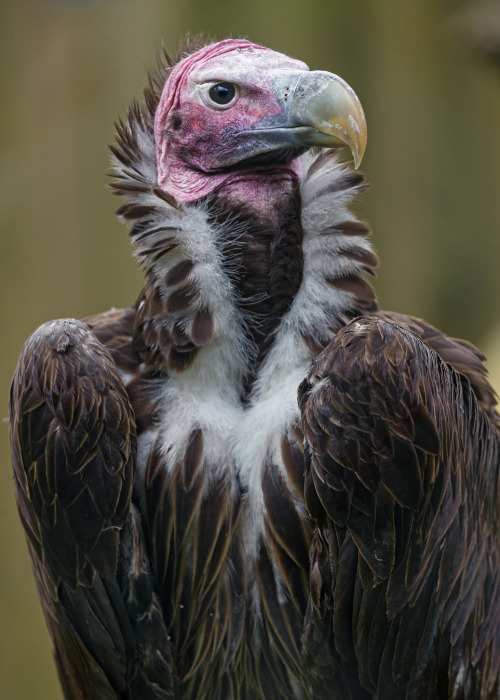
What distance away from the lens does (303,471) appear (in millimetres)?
2252

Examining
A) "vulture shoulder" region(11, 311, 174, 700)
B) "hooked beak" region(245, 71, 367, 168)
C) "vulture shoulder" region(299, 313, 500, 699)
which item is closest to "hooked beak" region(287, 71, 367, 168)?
"hooked beak" region(245, 71, 367, 168)

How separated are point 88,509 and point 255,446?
45 centimetres

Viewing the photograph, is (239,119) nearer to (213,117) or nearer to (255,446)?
(213,117)

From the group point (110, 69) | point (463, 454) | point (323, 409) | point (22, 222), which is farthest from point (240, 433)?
point (110, 69)

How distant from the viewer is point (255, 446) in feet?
7.54

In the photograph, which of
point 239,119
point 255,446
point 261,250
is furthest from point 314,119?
point 255,446

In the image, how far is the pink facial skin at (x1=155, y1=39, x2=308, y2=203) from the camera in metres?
2.40

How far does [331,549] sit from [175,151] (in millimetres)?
1173

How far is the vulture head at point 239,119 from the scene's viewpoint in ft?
7.45

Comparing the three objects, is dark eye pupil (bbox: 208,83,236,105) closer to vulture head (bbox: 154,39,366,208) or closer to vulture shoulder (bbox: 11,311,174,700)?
vulture head (bbox: 154,39,366,208)

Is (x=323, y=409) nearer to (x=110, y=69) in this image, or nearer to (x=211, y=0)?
(x=110, y=69)

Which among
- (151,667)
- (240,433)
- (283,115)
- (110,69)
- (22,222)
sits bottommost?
(151,667)

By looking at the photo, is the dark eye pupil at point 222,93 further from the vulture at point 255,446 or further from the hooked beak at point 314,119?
the hooked beak at point 314,119

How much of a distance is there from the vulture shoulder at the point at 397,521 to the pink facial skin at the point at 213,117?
61 centimetres
